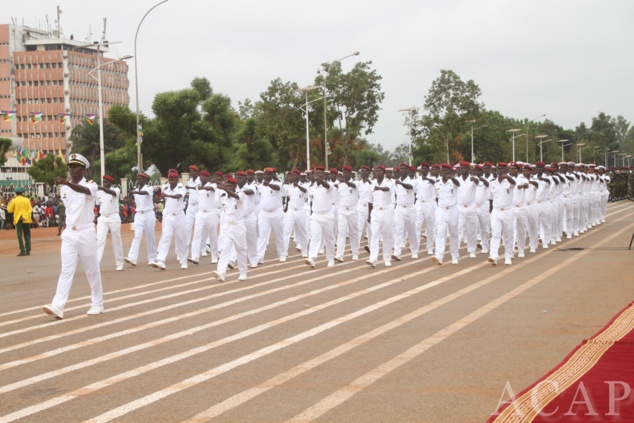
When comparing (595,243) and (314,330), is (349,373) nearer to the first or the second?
(314,330)

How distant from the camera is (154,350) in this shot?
898 centimetres

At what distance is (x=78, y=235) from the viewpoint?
38.5ft

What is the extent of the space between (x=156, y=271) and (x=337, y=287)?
225 inches

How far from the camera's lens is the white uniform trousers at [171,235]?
61.5 ft

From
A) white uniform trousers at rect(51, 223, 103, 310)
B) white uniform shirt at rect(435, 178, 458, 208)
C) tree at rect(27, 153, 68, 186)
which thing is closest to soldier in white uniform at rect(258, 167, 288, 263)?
white uniform shirt at rect(435, 178, 458, 208)

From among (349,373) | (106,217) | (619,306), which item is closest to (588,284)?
(619,306)

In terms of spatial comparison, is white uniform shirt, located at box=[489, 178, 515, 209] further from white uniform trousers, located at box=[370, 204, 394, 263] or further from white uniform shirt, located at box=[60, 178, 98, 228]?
white uniform shirt, located at box=[60, 178, 98, 228]

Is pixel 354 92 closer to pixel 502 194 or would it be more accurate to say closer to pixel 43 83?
pixel 502 194

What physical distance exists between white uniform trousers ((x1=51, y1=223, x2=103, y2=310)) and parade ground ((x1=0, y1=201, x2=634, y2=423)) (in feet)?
1.06

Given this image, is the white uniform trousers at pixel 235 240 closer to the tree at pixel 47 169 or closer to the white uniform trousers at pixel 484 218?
the white uniform trousers at pixel 484 218

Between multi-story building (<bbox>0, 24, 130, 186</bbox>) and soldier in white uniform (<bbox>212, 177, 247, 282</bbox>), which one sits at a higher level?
multi-story building (<bbox>0, 24, 130, 186</bbox>)

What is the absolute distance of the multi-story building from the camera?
5054 inches

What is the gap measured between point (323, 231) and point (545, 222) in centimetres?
645

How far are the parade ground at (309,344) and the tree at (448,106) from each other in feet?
173
